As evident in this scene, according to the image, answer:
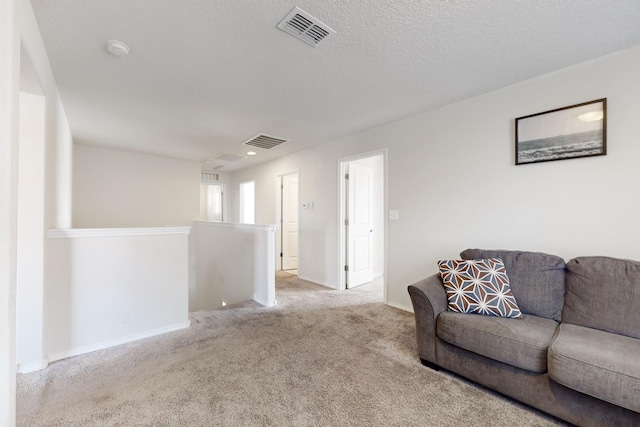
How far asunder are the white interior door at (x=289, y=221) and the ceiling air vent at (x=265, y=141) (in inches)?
47.9

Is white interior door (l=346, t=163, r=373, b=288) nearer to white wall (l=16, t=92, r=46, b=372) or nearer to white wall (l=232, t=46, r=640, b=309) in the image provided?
white wall (l=232, t=46, r=640, b=309)

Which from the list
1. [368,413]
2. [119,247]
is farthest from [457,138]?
[119,247]

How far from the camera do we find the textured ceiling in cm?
152

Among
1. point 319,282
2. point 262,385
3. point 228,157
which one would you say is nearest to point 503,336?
point 262,385

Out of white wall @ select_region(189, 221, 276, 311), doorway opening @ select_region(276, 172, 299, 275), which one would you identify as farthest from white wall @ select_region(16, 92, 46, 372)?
doorway opening @ select_region(276, 172, 299, 275)

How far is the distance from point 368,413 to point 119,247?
95.7 inches

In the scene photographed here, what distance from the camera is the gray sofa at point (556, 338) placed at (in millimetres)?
1304

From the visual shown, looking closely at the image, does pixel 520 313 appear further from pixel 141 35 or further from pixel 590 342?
pixel 141 35

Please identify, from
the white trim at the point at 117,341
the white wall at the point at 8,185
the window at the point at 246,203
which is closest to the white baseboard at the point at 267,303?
the white trim at the point at 117,341

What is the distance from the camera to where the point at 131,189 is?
15.9ft

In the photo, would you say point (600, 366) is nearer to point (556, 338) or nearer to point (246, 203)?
point (556, 338)

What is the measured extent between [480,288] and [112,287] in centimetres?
305

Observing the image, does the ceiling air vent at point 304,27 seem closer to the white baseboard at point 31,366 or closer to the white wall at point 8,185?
the white wall at point 8,185

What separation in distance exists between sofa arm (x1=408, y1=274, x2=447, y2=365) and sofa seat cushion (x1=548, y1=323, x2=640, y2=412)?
65 cm
